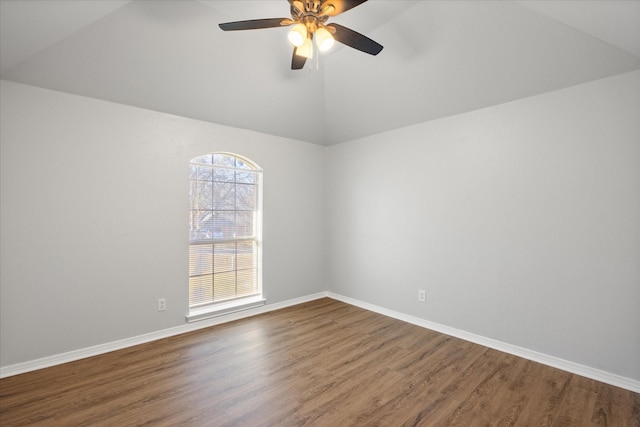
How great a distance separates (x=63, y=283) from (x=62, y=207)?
Answer: 688 mm

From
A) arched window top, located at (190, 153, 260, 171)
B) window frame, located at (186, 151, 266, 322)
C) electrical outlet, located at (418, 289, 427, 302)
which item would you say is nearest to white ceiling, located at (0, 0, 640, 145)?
arched window top, located at (190, 153, 260, 171)

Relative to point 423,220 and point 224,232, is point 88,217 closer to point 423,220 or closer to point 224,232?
point 224,232

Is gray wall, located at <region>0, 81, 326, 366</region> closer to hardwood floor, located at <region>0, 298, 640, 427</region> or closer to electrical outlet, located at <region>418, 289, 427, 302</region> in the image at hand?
hardwood floor, located at <region>0, 298, 640, 427</region>

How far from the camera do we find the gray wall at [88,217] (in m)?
2.49

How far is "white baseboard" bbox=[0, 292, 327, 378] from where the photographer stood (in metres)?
2.48

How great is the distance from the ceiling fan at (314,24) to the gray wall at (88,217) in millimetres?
1784

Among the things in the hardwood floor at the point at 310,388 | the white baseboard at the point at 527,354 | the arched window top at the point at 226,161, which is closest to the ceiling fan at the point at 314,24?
the arched window top at the point at 226,161

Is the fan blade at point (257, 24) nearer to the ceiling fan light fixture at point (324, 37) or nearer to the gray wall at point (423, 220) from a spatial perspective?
the ceiling fan light fixture at point (324, 37)

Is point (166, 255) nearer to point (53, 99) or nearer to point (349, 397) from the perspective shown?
point (53, 99)

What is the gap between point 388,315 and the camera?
152 inches

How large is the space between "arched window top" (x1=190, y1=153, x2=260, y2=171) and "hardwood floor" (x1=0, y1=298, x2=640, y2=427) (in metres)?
2.01

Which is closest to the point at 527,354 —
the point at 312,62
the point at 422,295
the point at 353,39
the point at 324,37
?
the point at 422,295

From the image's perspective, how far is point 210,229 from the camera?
3.65m

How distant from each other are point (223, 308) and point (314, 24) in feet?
10.4
